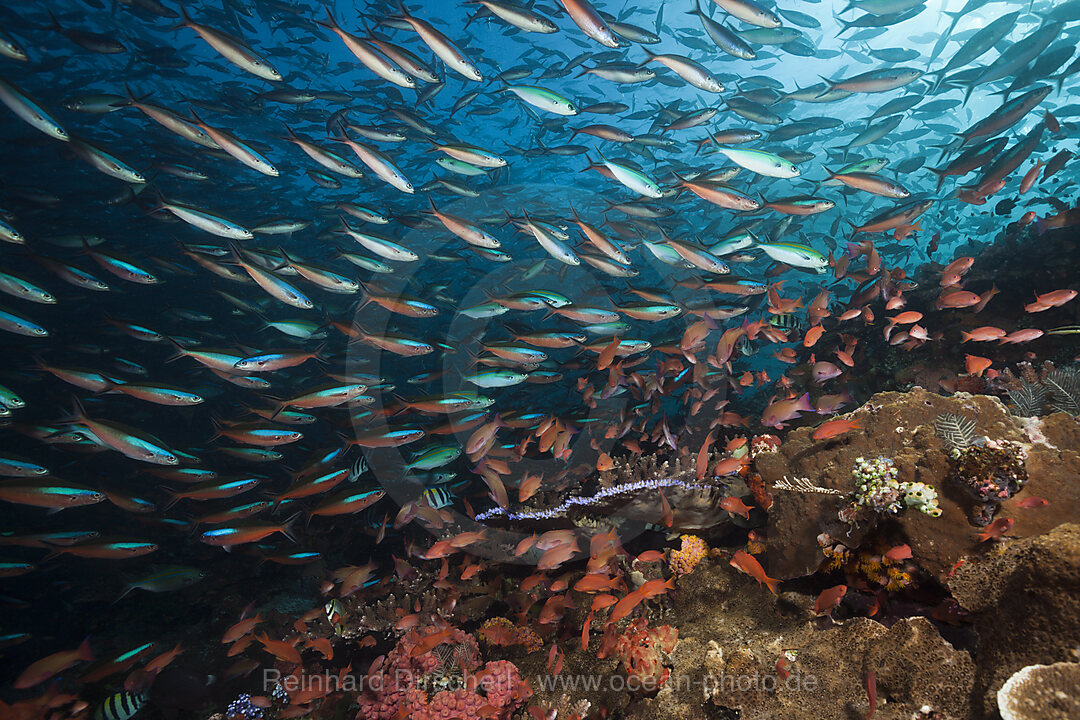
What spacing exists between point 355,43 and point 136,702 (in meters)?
8.01

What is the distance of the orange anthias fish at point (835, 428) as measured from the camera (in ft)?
12.9

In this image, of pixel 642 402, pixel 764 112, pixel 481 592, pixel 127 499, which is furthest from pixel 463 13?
pixel 481 592

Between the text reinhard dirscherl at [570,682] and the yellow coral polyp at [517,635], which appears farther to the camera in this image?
the yellow coral polyp at [517,635]

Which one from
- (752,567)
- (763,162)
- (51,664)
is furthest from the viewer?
(51,664)

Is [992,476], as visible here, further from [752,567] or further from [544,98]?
[544,98]

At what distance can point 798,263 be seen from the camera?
5035 mm

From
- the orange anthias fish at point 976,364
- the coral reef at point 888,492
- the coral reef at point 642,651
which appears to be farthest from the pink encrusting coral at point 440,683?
the orange anthias fish at point 976,364

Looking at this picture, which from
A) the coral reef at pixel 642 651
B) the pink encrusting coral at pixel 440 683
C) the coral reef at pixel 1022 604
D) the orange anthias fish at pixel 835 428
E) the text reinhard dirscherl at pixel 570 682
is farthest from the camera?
the pink encrusting coral at pixel 440 683

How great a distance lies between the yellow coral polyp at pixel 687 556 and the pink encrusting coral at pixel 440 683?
1.90 meters

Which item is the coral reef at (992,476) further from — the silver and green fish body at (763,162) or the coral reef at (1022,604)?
the silver and green fish body at (763,162)

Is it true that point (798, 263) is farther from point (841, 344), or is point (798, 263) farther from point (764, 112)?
point (764, 112)

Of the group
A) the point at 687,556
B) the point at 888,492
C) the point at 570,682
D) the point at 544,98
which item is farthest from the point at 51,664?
the point at 544,98

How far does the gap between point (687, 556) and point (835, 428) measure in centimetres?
192

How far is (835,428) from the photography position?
3.94 meters
